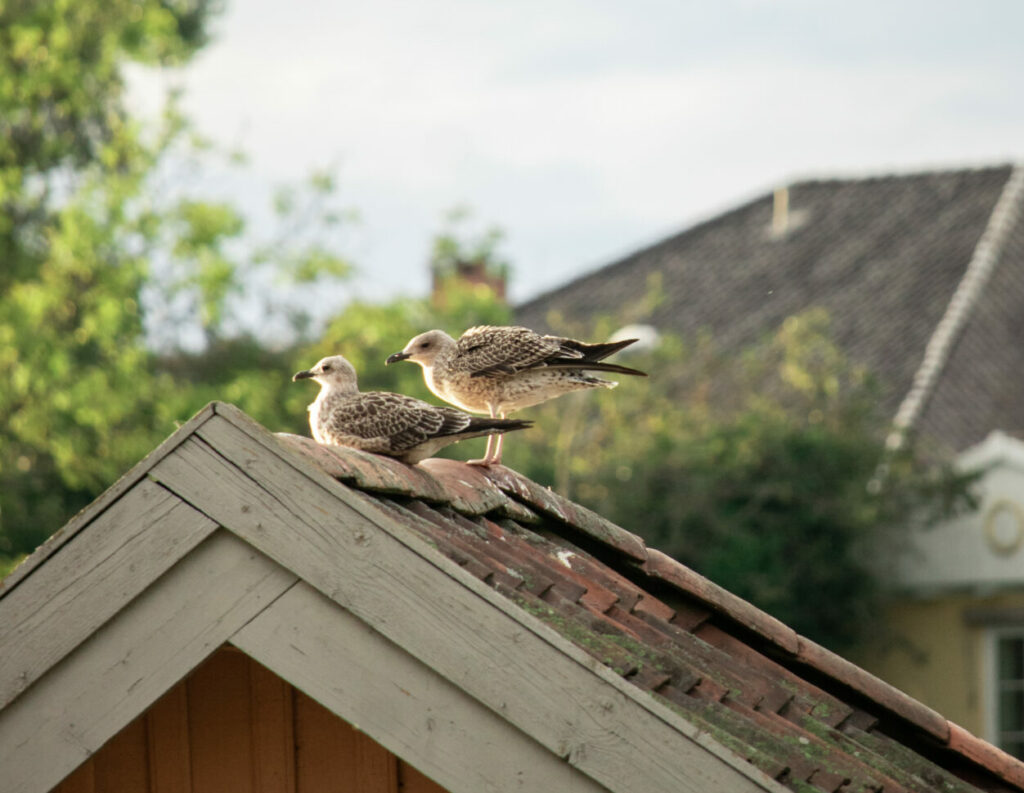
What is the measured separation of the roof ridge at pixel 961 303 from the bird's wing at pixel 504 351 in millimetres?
15986

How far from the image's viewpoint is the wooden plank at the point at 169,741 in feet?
11.4

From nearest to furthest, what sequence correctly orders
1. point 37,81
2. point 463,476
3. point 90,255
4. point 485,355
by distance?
point 463,476, point 485,355, point 90,255, point 37,81

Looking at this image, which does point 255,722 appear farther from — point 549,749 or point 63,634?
point 549,749

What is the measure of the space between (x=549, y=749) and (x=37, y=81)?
23.9 m

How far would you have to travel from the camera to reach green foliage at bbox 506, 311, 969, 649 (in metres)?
20.0

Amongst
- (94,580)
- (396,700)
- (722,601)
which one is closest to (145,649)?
(94,580)

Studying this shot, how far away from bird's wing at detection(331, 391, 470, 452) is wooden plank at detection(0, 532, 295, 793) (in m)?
1.58

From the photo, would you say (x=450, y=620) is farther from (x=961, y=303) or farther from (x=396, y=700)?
(x=961, y=303)

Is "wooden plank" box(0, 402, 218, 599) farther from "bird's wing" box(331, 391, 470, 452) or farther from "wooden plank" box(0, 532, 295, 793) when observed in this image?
"bird's wing" box(331, 391, 470, 452)

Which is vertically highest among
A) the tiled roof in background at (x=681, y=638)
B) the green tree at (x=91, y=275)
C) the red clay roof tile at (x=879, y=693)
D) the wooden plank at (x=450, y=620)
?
the green tree at (x=91, y=275)

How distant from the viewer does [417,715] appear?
110 inches

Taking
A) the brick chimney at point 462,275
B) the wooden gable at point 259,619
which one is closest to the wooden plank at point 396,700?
the wooden gable at point 259,619

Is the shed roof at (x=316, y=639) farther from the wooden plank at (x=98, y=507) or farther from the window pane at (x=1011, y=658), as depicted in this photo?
the window pane at (x=1011, y=658)

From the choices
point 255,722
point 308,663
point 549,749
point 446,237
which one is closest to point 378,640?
point 308,663
